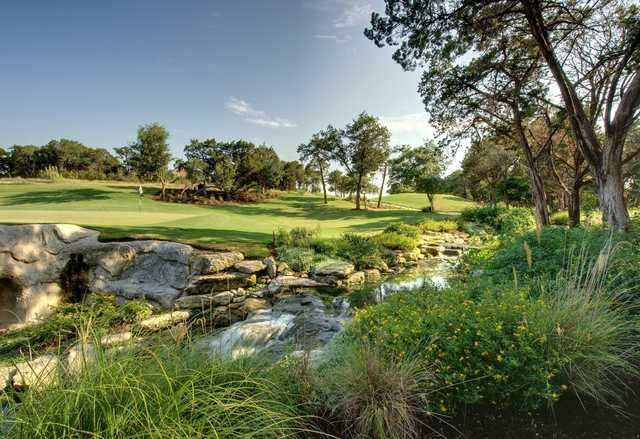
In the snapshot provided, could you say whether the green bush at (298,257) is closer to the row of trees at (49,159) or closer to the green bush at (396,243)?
the green bush at (396,243)

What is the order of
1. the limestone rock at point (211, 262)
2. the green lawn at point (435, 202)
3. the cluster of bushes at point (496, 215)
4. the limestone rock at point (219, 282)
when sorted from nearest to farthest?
the limestone rock at point (219, 282)
the limestone rock at point (211, 262)
the cluster of bushes at point (496, 215)
the green lawn at point (435, 202)

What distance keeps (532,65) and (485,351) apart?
38.4 feet

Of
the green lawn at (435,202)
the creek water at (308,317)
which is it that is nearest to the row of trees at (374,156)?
the green lawn at (435,202)

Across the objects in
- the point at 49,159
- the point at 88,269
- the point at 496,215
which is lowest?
the point at 88,269

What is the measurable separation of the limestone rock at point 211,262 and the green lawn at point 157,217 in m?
0.86

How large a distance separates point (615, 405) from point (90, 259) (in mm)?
9999

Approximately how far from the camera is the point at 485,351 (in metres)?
2.12

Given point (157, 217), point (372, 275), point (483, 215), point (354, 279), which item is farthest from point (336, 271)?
point (483, 215)

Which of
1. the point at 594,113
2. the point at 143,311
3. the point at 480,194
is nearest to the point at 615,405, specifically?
the point at 143,311

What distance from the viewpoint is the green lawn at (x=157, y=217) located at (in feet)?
33.2

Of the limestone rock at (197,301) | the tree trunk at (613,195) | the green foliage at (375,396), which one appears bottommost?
the limestone rock at (197,301)

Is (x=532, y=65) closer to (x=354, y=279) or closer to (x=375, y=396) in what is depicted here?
(x=354, y=279)

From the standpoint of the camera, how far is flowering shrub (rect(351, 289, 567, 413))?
6.73 ft

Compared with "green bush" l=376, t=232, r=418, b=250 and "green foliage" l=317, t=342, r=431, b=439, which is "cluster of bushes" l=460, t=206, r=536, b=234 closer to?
"green bush" l=376, t=232, r=418, b=250
